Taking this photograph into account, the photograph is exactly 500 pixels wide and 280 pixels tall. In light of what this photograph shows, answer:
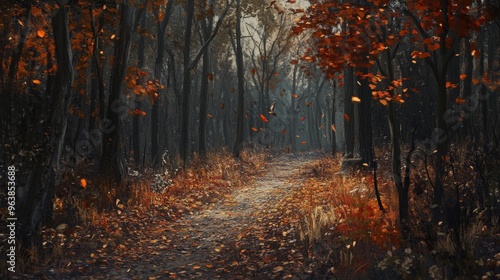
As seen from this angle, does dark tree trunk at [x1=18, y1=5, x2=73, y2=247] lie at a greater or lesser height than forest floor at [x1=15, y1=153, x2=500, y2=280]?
greater

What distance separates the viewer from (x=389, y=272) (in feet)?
18.1

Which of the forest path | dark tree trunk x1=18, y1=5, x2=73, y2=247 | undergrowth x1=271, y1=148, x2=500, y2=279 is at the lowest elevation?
the forest path

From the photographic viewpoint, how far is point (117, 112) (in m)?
11.7

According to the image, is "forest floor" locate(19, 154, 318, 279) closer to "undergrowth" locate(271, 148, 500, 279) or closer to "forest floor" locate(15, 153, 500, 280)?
"forest floor" locate(15, 153, 500, 280)

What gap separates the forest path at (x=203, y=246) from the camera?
6871 mm

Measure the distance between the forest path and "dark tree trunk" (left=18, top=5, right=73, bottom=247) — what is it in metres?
1.37

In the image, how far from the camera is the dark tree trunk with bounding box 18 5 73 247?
22.7 feet

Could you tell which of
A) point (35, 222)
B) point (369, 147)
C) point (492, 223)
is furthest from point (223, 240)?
point (369, 147)

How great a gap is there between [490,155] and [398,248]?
3.26m

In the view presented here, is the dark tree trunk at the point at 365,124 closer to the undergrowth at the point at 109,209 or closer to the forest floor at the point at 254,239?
the forest floor at the point at 254,239

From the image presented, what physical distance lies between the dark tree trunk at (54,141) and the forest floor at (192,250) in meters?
0.83

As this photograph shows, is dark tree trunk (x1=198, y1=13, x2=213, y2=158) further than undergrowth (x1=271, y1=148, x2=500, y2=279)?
Yes

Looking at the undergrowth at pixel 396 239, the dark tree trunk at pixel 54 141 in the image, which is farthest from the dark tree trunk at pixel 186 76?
the dark tree trunk at pixel 54 141

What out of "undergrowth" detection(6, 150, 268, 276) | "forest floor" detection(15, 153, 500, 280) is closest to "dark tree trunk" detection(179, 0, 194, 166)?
"undergrowth" detection(6, 150, 268, 276)
